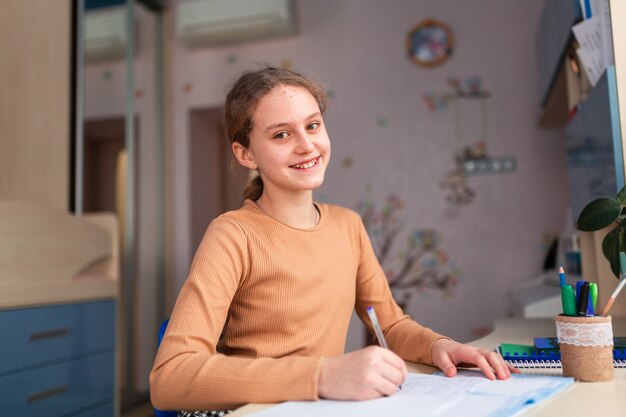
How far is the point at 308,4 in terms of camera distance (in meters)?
3.49

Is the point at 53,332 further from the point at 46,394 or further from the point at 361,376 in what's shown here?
the point at 361,376

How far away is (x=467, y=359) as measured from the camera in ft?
2.89

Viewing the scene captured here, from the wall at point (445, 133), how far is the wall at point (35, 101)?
1236 millimetres

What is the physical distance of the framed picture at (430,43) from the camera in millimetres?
3223

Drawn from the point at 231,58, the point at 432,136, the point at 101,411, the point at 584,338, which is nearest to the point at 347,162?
the point at 432,136

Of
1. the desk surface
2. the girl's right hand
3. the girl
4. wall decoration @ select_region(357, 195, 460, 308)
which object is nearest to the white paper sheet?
the girl

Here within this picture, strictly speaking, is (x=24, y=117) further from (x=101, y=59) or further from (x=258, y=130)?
(x=258, y=130)

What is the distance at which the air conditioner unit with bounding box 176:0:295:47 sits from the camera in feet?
11.0

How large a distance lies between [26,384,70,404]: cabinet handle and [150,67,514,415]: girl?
1.21 meters

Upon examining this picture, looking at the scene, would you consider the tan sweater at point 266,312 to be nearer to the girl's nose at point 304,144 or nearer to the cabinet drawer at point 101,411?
the girl's nose at point 304,144

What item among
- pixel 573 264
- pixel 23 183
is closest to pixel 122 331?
pixel 23 183

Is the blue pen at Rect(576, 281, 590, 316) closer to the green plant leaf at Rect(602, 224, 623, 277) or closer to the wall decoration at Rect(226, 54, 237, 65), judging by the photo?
the green plant leaf at Rect(602, 224, 623, 277)

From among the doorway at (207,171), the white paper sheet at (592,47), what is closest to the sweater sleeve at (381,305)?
the white paper sheet at (592,47)

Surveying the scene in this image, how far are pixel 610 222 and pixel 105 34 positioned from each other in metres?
3.01
